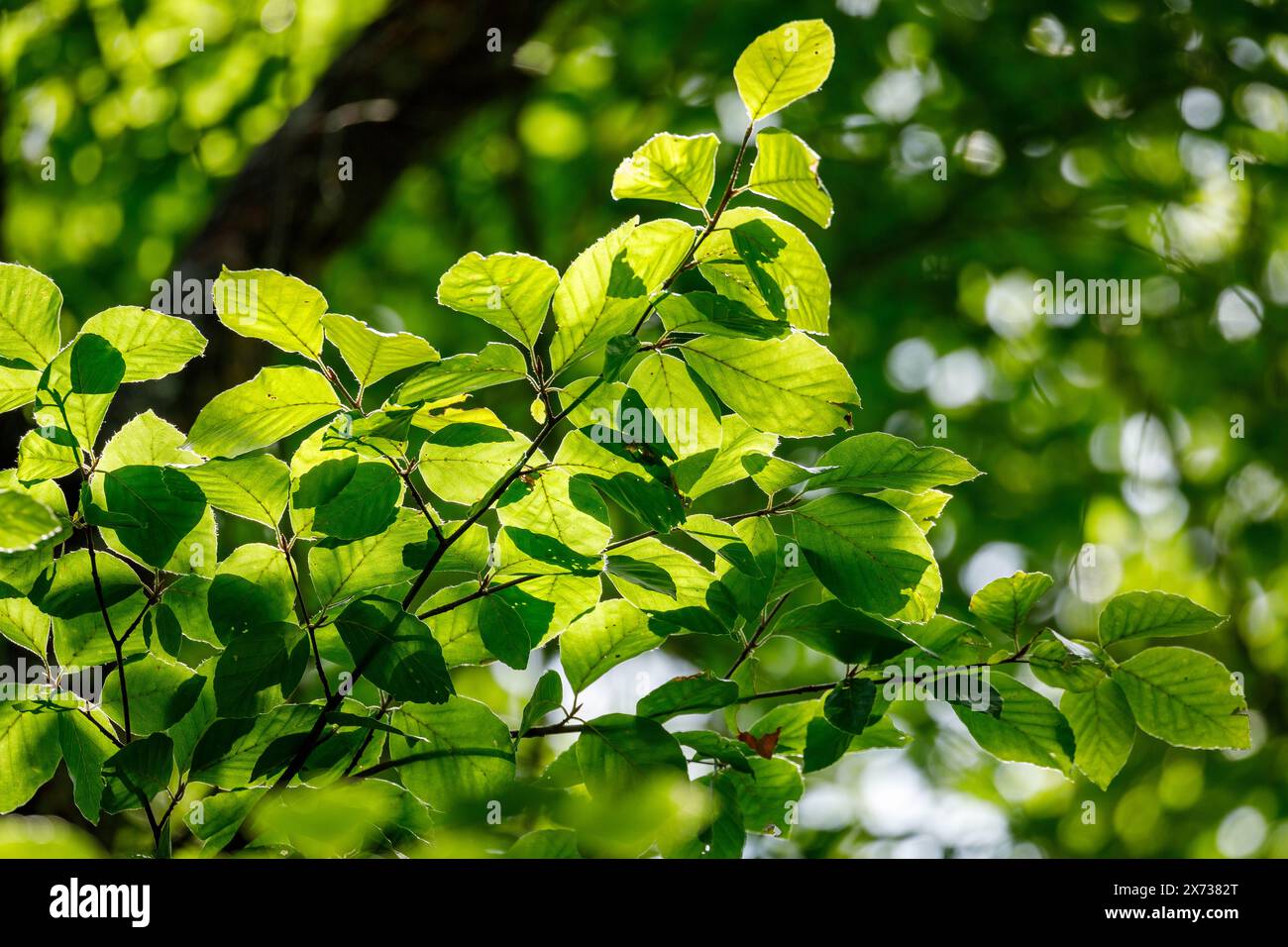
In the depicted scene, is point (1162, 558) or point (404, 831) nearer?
point (404, 831)

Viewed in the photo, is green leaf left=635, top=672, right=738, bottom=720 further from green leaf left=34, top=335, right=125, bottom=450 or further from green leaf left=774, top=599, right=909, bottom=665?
green leaf left=34, top=335, right=125, bottom=450

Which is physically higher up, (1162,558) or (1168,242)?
(1168,242)

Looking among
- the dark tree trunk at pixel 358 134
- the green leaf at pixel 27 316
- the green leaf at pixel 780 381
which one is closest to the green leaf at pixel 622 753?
the green leaf at pixel 780 381

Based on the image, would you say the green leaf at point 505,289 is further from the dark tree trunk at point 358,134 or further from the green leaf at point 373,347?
the dark tree trunk at point 358,134

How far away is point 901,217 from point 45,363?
11.3 feet

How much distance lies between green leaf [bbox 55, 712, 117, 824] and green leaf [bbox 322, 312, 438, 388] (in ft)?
1.07

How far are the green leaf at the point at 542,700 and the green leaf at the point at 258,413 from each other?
251mm

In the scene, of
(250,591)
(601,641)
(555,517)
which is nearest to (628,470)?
(555,517)

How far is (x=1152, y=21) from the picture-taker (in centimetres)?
360

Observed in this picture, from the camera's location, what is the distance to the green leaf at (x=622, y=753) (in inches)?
27.5

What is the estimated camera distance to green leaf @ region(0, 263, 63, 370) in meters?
0.72
